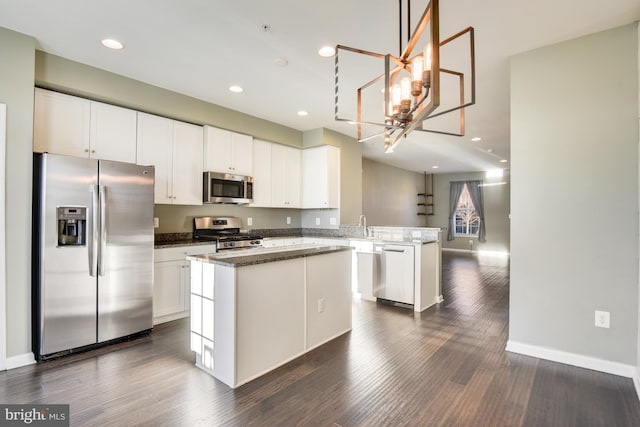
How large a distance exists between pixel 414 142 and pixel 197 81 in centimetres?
433

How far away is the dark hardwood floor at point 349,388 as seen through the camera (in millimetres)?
1881

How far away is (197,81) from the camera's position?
3.45 metres

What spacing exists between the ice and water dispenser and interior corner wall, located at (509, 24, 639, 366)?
3903 mm

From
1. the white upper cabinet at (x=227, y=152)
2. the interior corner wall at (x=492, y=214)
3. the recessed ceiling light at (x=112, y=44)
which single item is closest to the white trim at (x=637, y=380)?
the white upper cabinet at (x=227, y=152)

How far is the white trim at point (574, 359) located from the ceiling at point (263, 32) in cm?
262

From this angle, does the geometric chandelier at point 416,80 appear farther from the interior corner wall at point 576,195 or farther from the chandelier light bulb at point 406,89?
the interior corner wall at point 576,195

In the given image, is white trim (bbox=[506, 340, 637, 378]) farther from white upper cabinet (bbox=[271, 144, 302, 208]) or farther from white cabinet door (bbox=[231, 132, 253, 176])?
white cabinet door (bbox=[231, 132, 253, 176])

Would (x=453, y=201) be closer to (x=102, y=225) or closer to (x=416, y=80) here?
(x=416, y=80)

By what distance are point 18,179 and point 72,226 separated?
1.73 feet

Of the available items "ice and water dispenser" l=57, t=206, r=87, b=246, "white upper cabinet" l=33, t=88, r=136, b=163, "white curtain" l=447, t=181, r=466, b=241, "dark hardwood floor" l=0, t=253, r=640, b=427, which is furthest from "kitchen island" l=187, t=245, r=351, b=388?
"white curtain" l=447, t=181, r=466, b=241

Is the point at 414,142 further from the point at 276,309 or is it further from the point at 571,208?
the point at 276,309

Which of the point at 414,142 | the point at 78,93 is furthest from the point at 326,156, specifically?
the point at 78,93

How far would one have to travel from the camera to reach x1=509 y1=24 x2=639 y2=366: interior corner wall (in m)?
2.39

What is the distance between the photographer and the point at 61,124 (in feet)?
9.83
